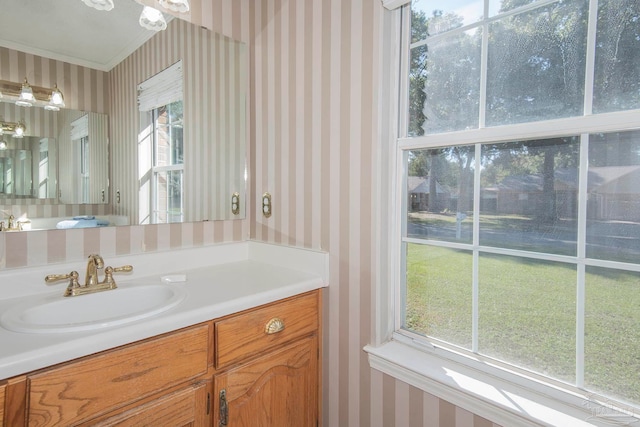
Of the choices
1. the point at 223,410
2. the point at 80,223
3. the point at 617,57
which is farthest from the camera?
the point at 80,223

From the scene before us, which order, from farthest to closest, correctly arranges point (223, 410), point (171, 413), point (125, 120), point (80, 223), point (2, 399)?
point (125, 120), point (80, 223), point (223, 410), point (171, 413), point (2, 399)

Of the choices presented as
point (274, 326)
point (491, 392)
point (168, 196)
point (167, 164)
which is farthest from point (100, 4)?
point (491, 392)

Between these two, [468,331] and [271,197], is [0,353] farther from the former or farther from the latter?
[468,331]

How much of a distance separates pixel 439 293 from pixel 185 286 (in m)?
0.94

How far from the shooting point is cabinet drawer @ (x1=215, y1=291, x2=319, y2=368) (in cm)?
106

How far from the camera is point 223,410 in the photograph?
1.05 m

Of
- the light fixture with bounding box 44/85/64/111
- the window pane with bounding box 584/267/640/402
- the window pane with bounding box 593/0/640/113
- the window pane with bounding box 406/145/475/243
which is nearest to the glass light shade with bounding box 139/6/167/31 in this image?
the light fixture with bounding box 44/85/64/111

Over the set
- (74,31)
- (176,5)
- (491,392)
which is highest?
(176,5)

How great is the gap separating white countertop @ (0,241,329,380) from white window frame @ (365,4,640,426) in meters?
0.32

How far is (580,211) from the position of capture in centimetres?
88

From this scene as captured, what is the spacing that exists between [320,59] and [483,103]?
70 centimetres

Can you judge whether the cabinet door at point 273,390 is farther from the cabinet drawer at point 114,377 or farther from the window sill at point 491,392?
the window sill at point 491,392

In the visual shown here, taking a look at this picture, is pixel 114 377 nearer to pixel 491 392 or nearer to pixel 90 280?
pixel 90 280

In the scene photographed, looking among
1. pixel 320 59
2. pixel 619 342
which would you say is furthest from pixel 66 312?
pixel 619 342
